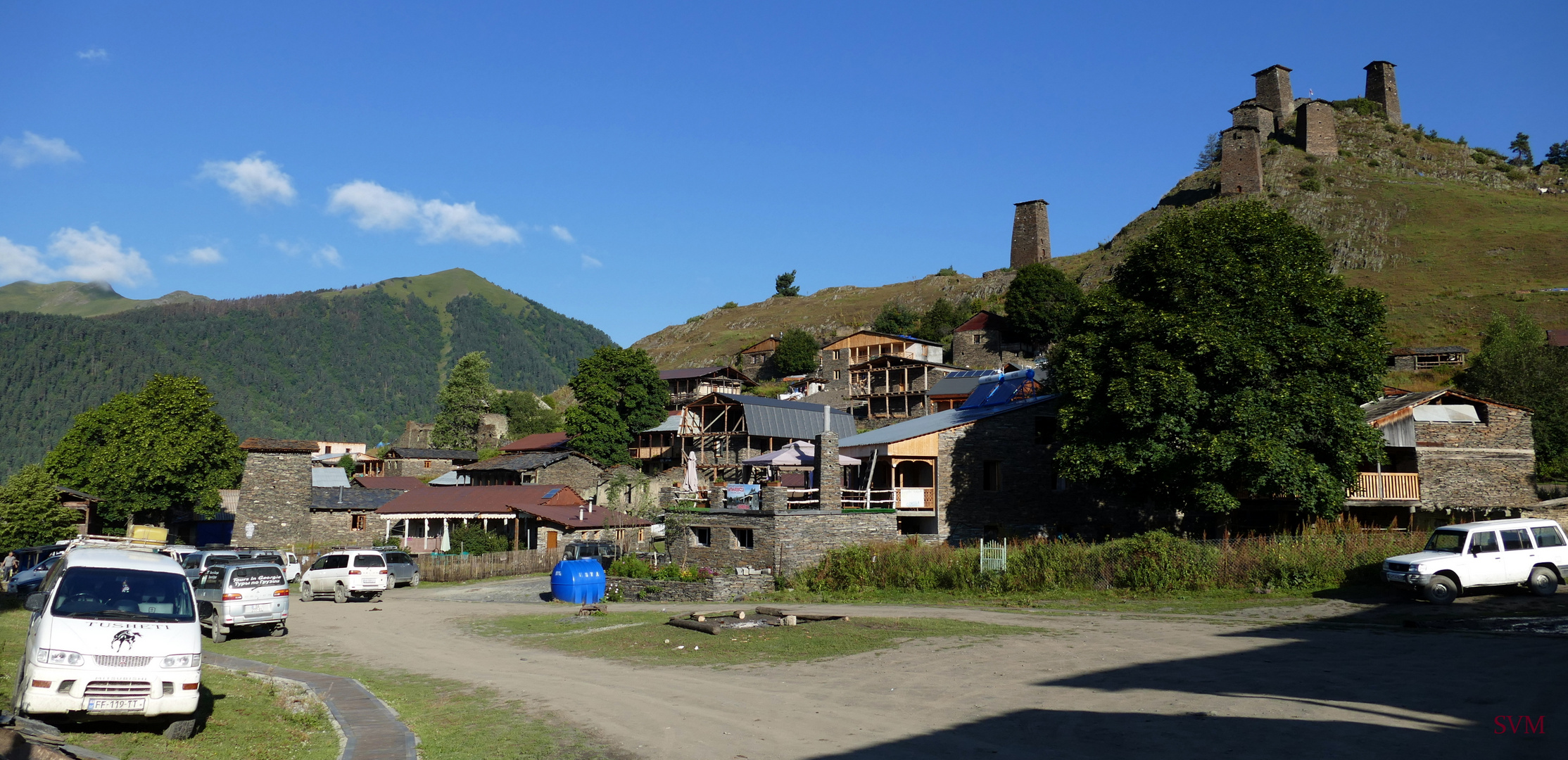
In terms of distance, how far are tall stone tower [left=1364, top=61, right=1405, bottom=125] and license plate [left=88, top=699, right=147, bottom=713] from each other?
145934mm

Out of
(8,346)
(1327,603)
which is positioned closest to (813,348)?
(1327,603)

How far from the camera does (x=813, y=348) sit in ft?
299

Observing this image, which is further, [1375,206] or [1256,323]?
[1375,206]

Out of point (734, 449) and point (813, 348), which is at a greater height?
point (813, 348)

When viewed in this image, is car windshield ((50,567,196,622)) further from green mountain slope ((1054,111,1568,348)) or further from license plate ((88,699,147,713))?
green mountain slope ((1054,111,1568,348))

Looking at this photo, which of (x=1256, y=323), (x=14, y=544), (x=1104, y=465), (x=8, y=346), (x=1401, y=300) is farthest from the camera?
(x=8, y=346)

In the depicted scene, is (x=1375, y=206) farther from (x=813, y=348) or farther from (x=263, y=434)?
(x=263, y=434)

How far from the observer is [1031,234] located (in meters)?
111

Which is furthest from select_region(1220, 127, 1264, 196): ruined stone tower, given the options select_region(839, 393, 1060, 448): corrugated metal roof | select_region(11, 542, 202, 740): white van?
select_region(11, 542, 202, 740): white van

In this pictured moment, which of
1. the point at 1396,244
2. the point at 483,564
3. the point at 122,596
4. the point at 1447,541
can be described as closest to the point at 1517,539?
the point at 1447,541

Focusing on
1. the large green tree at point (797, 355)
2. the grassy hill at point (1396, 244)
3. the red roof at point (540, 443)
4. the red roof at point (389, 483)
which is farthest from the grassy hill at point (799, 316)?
the red roof at point (389, 483)

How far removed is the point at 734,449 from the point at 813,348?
3322cm

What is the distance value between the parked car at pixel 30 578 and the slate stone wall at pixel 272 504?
1942 cm

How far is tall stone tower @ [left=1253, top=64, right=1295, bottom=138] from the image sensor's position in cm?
11494
